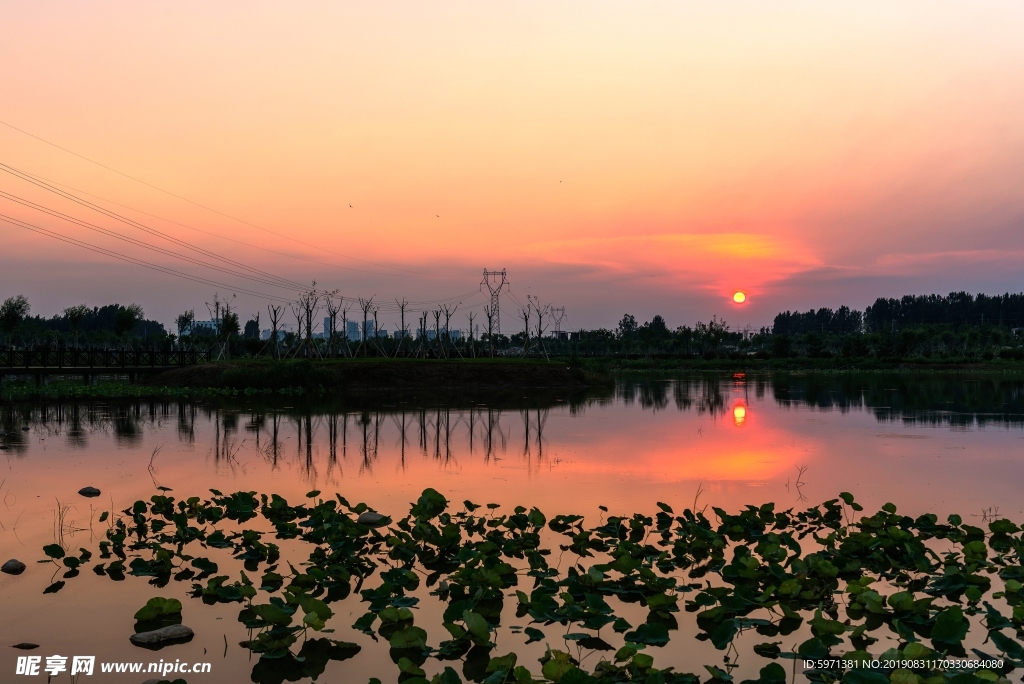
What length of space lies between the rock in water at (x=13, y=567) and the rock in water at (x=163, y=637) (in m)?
3.21

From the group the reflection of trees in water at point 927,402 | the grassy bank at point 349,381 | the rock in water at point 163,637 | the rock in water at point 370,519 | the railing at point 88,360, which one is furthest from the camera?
the railing at point 88,360

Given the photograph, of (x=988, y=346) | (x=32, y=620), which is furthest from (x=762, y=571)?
(x=988, y=346)

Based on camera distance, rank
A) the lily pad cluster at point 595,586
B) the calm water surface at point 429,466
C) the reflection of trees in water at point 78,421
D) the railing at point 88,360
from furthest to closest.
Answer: the railing at point 88,360 → the reflection of trees in water at point 78,421 → the calm water surface at point 429,466 → the lily pad cluster at point 595,586

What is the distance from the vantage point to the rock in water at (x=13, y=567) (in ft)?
32.6

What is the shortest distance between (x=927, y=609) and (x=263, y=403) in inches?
1285

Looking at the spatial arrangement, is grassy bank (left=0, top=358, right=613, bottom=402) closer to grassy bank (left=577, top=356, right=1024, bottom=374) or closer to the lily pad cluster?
the lily pad cluster

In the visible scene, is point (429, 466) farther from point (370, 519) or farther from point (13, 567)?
point (13, 567)

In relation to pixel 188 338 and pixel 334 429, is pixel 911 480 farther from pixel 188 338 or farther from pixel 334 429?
pixel 188 338

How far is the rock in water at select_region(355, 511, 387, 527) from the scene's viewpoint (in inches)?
485

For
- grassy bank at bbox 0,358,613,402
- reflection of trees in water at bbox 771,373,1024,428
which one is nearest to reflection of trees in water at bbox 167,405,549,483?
grassy bank at bbox 0,358,613,402

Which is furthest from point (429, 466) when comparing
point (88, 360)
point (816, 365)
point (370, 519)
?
point (816, 365)

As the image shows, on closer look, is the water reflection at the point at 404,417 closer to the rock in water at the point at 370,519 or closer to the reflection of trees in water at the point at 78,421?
the reflection of trees in water at the point at 78,421

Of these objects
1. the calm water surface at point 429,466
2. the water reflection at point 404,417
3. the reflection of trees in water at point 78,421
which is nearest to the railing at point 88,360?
the reflection of trees in water at point 78,421

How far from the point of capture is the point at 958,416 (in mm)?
30734
